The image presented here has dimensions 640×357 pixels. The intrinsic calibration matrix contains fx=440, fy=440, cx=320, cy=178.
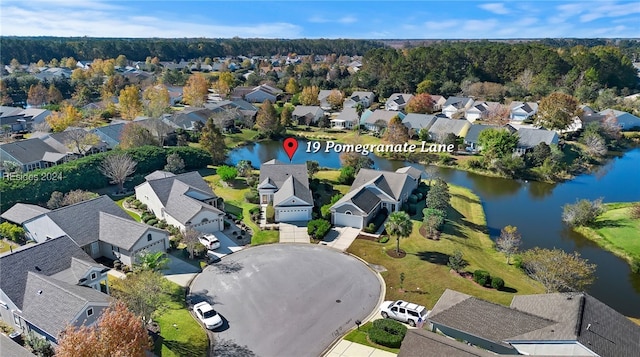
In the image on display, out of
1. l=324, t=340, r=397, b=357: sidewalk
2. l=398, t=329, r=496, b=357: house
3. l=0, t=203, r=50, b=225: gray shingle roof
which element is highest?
l=398, t=329, r=496, b=357: house

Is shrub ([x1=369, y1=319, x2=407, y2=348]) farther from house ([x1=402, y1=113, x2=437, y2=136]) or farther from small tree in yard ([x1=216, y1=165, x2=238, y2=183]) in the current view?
house ([x1=402, y1=113, x2=437, y2=136])

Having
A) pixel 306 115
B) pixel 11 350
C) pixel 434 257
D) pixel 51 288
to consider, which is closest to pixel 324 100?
pixel 306 115

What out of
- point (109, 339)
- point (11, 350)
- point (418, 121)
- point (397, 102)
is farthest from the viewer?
point (397, 102)

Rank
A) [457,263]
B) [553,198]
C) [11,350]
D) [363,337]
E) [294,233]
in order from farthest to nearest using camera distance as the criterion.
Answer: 1. [553,198]
2. [294,233]
3. [457,263]
4. [363,337]
5. [11,350]

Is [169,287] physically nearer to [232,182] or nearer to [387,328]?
[387,328]

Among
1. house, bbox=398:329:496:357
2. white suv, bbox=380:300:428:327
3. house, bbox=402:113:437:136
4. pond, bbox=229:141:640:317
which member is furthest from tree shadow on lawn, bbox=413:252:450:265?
house, bbox=402:113:437:136

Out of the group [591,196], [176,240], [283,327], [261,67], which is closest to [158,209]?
[176,240]

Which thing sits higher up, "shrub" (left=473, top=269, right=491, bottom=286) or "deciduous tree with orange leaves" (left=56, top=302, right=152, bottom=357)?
"deciduous tree with orange leaves" (left=56, top=302, right=152, bottom=357)

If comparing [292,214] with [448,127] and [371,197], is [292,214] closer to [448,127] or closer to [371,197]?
[371,197]
